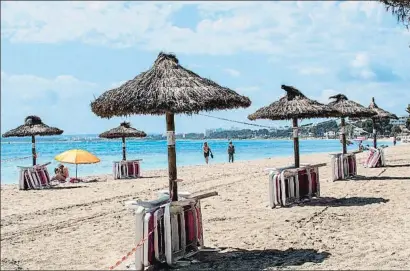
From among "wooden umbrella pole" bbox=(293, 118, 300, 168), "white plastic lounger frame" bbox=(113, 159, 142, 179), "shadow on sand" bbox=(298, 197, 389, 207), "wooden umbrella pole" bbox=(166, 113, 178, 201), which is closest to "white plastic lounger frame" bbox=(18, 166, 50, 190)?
"white plastic lounger frame" bbox=(113, 159, 142, 179)

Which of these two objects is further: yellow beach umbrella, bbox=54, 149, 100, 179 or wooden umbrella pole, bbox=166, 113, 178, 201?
yellow beach umbrella, bbox=54, 149, 100, 179

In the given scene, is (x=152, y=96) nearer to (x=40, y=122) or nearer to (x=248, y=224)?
(x=248, y=224)

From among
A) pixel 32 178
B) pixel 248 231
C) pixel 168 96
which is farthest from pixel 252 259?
pixel 32 178

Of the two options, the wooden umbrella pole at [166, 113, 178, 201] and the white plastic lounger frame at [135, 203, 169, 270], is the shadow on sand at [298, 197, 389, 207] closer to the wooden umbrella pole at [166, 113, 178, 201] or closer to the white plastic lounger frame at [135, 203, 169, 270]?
the wooden umbrella pole at [166, 113, 178, 201]

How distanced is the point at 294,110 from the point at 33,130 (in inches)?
362

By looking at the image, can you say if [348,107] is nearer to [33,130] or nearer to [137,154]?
[33,130]

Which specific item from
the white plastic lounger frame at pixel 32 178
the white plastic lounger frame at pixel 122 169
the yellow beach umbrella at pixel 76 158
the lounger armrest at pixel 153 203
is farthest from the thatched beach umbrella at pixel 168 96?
the white plastic lounger frame at pixel 122 169

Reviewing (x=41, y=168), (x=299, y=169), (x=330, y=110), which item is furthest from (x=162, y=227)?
(x=41, y=168)

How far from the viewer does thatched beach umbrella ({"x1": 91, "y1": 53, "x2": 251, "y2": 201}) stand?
20.5ft

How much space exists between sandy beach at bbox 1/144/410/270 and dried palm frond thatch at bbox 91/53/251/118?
1723mm

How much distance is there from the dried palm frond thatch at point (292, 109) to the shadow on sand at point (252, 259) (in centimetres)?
422

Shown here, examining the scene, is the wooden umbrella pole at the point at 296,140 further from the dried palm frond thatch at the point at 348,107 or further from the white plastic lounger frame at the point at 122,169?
the white plastic lounger frame at the point at 122,169

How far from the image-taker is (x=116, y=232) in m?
8.22

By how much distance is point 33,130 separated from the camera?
16.3 m
